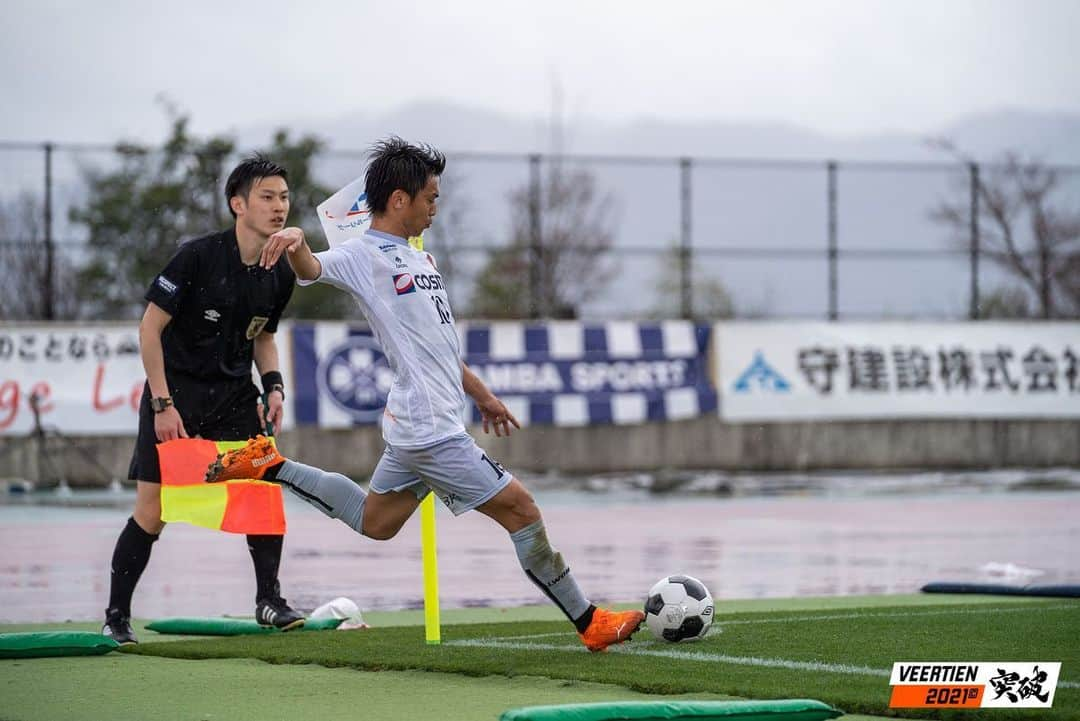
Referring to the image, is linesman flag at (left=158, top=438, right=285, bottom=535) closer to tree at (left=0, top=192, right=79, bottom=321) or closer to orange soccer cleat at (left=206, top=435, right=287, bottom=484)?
orange soccer cleat at (left=206, top=435, right=287, bottom=484)

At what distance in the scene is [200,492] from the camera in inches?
289

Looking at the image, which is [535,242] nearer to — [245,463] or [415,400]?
[245,463]

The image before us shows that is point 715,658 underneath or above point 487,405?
underneath

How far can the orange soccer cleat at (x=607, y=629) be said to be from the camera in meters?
6.44

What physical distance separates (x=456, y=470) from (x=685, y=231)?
1835cm

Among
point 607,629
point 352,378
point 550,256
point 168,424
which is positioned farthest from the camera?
point 550,256

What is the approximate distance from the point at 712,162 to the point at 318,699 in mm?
19695

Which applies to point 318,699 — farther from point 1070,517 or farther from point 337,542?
point 1070,517

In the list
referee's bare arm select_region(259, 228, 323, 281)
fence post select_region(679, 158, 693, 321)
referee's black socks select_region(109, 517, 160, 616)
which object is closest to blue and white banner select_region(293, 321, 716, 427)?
fence post select_region(679, 158, 693, 321)

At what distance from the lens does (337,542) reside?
45.1 feet

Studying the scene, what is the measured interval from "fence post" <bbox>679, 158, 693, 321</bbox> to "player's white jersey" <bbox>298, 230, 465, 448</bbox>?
56.9 feet

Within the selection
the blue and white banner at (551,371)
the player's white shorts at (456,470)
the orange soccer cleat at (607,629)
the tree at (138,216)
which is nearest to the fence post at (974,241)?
the blue and white banner at (551,371)

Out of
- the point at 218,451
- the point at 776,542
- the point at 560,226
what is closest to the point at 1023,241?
the point at 560,226

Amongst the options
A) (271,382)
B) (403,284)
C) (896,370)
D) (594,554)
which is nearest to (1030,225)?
(896,370)
